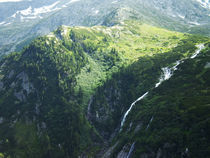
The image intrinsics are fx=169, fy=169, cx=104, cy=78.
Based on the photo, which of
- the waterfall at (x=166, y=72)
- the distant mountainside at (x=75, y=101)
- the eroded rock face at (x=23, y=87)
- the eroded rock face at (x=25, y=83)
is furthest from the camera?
the eroded rock face at (x=25, y=83)

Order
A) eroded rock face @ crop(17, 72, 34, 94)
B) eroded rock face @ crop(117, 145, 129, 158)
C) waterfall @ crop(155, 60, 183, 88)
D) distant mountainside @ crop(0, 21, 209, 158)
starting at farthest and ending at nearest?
eroded rock face @ crop(17, 72, 34, 94) → waterfall @ crop(155, 60, 183, 88) → distant mountainside @ crop(0, 21, 209, 158) → eroded rock face @ crop(117, 145, 129, 158)

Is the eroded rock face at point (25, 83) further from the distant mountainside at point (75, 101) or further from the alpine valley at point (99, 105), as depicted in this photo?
the alpine valley at point (99, 105)

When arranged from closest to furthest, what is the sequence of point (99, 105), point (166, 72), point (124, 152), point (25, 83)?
point (124, 152)
point (99, 105)
point (166, 72)
point (25, 83)

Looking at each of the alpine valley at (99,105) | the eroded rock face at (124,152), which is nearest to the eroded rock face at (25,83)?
the alpine valley at (99,105)

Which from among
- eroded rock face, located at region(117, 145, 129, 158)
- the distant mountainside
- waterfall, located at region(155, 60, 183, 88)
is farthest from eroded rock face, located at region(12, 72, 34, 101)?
waterfall, located at region(155, 60, 183, 88)

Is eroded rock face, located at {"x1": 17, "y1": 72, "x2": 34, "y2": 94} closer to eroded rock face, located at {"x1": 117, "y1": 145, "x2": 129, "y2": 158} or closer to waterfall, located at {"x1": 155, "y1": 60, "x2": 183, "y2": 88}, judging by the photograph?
eroded rock face, located at {"x1": 117, "y1": 145, "x2": 129, "y2": 158}

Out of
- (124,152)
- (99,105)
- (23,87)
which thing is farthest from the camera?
(23,87)

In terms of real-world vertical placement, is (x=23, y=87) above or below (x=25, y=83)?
below

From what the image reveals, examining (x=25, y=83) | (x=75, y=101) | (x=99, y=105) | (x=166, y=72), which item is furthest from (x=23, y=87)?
(x=166, y=72)

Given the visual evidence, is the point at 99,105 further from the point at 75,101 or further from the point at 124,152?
the point at 124,152

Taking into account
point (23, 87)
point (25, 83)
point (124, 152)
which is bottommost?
point (124, 152)
